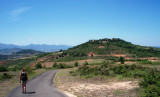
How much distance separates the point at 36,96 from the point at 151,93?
819cm

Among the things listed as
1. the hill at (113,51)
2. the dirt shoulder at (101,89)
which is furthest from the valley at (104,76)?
the hill at (113,51)

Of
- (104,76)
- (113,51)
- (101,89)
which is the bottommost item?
(104,76)

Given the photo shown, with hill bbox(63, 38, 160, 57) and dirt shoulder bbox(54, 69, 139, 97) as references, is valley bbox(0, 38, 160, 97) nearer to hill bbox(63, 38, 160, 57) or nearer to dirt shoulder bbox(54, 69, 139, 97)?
dirt shoulder bbox(54, 69, 139, 97)

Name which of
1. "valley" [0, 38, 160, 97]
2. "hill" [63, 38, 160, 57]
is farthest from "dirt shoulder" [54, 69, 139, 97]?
"hill" [63, 38, 160, 57]

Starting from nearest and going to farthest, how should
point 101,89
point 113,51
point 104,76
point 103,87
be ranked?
point 101,89
point 103,87
point 104,76
point 113,51

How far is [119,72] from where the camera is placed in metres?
22.1

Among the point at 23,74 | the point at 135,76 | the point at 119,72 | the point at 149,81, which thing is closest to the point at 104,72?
the point at 119,72

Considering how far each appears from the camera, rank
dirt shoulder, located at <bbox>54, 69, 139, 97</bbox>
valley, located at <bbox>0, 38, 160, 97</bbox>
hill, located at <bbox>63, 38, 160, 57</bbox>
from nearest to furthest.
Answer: dirt shoulder, located at <bbox>54, 69, 139, 97</bbox> → valley, located at <bbox>0, 38, 160, 97</bbox> → hill, located at <bbox>63, 38, 160, 57</bbox>

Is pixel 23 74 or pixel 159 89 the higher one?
pixel 23 74

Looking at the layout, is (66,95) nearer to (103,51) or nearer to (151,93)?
(151,93)

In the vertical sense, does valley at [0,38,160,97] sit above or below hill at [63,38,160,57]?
below

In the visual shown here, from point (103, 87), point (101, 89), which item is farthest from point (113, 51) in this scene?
point (101, 89)

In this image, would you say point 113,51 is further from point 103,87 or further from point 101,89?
point 101,89

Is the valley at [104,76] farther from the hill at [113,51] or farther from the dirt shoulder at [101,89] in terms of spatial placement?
the hill at [113,51]
